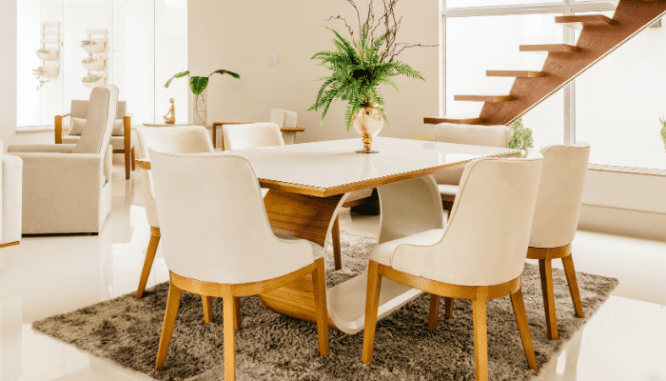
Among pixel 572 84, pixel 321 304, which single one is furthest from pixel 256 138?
pixel 572 84

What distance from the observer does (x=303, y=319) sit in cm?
260

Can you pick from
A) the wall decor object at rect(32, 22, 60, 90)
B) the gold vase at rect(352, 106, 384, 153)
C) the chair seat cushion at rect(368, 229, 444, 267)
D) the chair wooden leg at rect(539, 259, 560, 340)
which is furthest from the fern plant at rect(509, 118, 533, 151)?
the wall decor object at rect(32, 22, 60, 90)

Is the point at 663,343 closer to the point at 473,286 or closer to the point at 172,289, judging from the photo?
the point at 473,286

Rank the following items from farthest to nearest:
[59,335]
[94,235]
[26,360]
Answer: [94,235] < [59,335] < [26,360]

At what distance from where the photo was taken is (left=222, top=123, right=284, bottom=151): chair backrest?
3279mm

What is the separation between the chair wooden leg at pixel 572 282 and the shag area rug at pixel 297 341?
0.05 meters

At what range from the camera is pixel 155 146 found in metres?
2.87

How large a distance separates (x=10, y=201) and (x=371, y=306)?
258cm

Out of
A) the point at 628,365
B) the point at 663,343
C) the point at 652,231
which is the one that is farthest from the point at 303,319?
the point at 652,231

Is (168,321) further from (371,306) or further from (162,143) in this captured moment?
(162,143)

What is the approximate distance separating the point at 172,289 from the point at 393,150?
1368 millimetres

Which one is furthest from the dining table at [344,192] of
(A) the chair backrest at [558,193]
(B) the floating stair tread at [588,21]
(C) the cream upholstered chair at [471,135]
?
(B) the floating stair tread at [588,21]

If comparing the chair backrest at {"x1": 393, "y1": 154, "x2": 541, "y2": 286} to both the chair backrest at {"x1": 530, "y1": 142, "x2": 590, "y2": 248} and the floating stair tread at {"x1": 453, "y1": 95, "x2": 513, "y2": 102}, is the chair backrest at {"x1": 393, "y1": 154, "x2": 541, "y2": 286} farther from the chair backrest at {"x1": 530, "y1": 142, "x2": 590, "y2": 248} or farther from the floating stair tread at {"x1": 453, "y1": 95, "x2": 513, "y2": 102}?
the floating stair tread at {"x1": 453, "y1": 95, "x2": 513, "y2": 102}

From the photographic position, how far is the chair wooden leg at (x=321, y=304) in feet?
7.30
